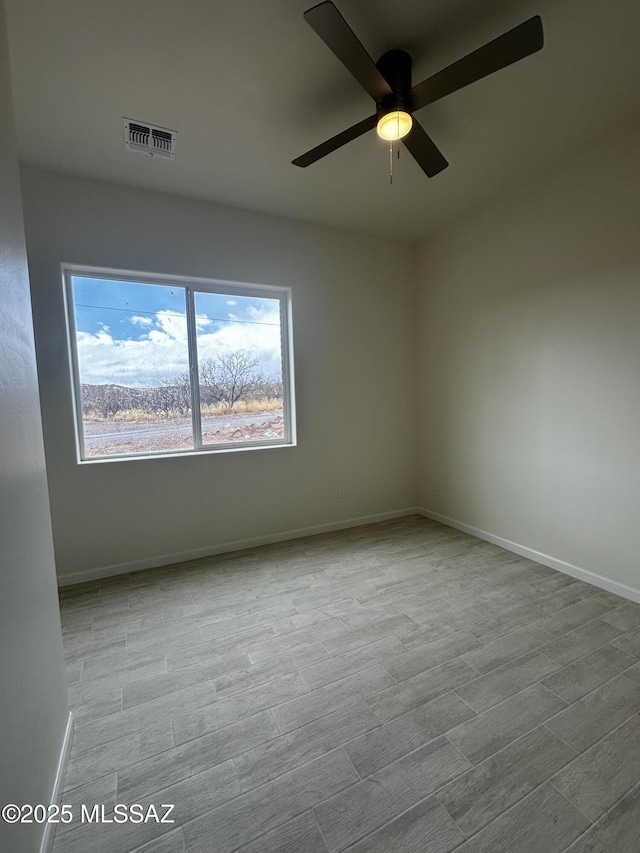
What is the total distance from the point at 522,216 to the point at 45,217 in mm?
3579

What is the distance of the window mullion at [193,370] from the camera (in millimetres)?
3088

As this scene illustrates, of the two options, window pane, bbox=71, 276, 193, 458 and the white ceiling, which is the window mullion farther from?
the white ceiling

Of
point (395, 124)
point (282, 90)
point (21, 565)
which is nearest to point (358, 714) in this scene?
point (21, 565)

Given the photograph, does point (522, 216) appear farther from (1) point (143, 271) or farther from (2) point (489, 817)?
(2) point (489, 817)

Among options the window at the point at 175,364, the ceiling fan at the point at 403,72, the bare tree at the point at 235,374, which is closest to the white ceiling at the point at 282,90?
the ceiling fan at the point at 403,72

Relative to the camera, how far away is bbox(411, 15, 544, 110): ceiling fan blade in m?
1.26

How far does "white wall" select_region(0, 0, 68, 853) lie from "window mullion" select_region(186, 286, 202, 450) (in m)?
1.75

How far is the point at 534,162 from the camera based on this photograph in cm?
254

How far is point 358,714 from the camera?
1566mm

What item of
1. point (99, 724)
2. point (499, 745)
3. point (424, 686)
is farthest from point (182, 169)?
point (499, 745)

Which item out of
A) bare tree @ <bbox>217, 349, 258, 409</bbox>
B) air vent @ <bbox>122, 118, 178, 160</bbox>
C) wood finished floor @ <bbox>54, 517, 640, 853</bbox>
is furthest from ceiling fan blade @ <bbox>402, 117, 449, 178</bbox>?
wood finished floor @ <bbox>54, 517, 640, 853</bbox>

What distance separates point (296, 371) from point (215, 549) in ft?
5.90

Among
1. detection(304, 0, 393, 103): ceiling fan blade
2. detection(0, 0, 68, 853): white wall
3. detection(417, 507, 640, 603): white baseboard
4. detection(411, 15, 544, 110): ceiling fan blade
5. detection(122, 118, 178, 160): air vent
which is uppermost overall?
detection(122, 118, 178, 160): air vent

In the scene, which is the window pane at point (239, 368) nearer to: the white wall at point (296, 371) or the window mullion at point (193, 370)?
the window mullion at point (193, 370)
